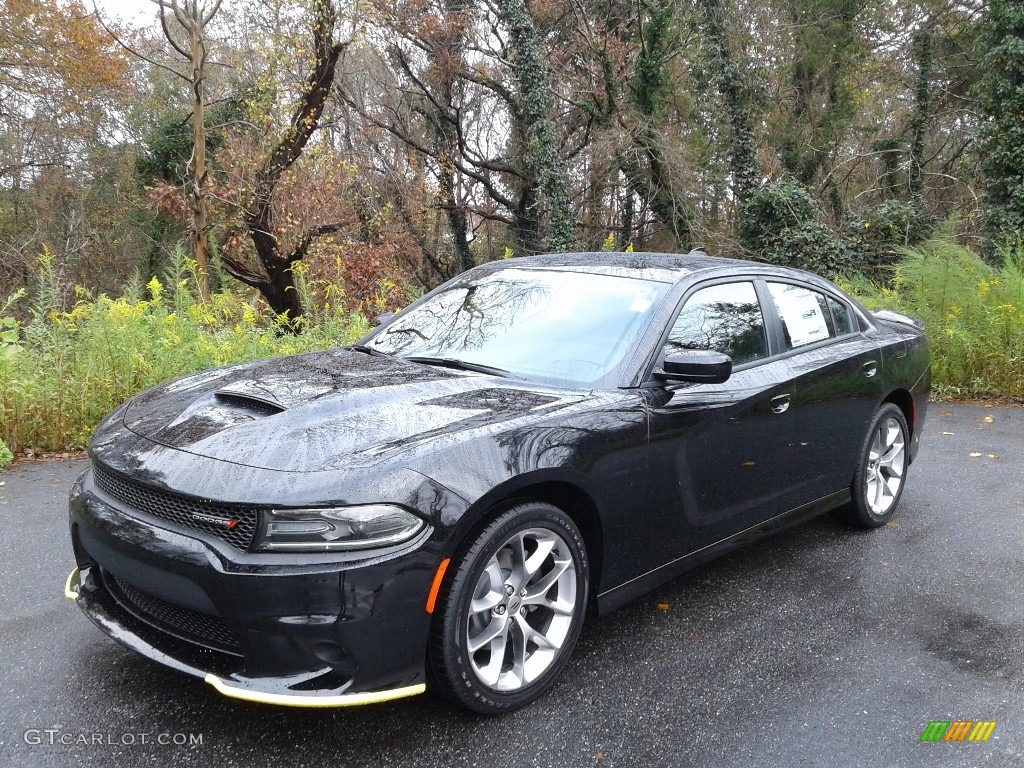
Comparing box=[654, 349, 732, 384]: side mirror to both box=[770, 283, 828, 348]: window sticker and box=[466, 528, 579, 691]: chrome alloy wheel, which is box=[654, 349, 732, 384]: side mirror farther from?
box=[770, 283, 828, 348]: window sticker

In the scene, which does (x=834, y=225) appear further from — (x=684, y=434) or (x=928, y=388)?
(x=684, y=434)

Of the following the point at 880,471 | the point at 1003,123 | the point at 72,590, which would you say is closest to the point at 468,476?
the point at 72,590

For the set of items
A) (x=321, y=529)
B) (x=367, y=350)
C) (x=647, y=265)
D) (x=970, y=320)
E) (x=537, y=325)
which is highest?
(x=647, y=265)

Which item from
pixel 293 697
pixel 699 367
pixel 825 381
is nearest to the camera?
pixel 293 697

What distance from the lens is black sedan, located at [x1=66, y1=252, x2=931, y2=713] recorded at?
2.40m

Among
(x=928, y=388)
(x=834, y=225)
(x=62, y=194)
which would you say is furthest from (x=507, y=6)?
(x=928, y=388)

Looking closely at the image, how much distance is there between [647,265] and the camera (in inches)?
159

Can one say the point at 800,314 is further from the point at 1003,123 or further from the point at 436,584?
the point at 1003,123

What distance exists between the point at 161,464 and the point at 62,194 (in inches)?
1039

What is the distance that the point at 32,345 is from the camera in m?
6.48

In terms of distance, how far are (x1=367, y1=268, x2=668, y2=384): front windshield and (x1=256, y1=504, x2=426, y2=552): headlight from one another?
3.85ft

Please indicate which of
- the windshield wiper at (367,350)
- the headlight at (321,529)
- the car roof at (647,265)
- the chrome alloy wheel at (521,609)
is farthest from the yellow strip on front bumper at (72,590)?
the car roof at (647,265)

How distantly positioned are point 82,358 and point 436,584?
4947 mm

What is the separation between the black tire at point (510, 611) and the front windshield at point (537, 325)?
0.75 meters
